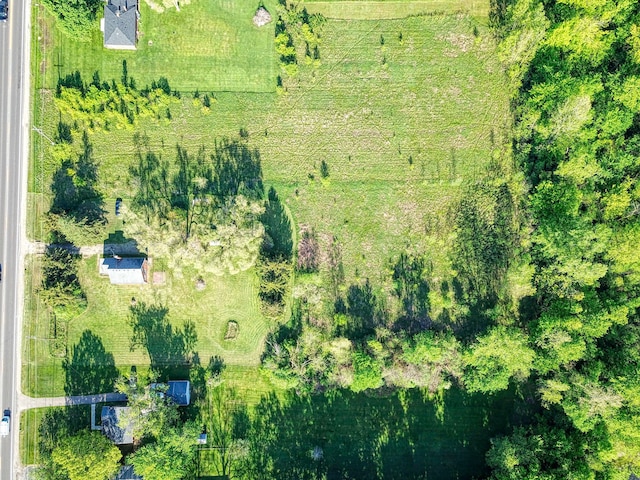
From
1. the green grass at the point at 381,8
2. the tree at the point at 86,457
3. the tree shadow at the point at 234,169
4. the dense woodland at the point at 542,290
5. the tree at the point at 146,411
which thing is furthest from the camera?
the green grass at the point at 381,8

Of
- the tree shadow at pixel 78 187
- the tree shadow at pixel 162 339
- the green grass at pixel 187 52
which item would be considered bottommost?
the tree shadow at pixel 162 339

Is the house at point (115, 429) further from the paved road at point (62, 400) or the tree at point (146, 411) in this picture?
the paved road at point (62, 400)

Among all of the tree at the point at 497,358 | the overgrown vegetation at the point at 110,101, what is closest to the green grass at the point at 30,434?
the overgrown vegetation at the point at 110,101

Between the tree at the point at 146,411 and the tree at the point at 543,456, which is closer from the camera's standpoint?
Result: the tree at the point at 543,456

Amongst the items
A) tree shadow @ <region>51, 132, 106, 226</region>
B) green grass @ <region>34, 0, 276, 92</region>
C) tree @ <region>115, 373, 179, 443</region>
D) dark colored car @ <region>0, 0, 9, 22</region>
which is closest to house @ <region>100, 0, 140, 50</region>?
green grass @ <region>34, 0, 276, 92</region>

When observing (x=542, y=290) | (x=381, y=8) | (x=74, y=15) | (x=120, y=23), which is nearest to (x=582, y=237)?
(x=542, y=290)

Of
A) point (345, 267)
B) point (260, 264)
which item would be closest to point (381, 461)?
point (345, 267)

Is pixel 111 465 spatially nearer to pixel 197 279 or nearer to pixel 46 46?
pixel 197 279
